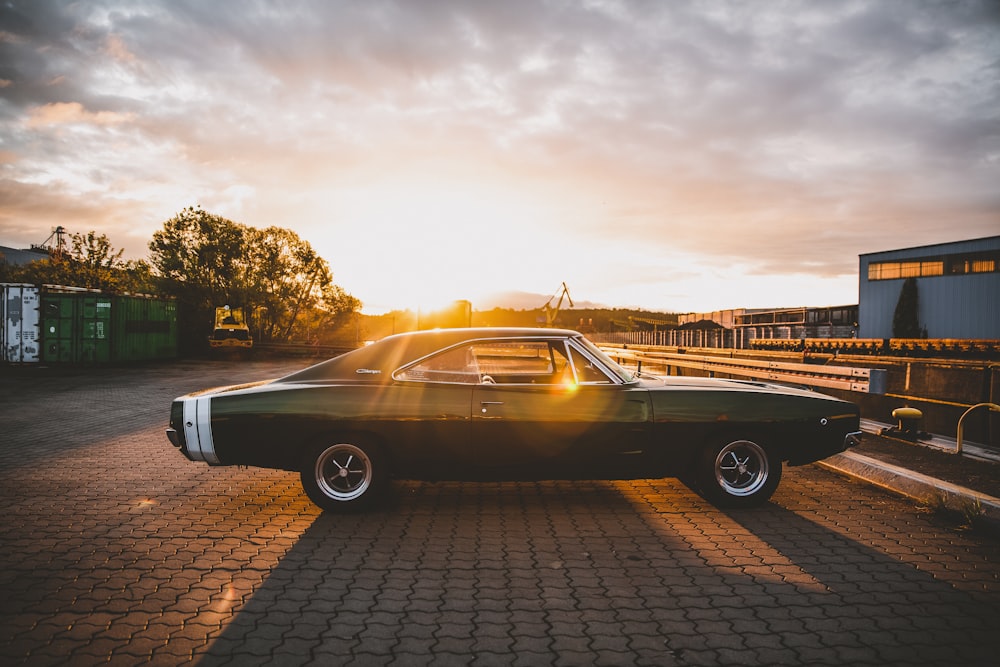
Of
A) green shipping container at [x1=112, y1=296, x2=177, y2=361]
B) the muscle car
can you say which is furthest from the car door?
green shipping container at [x1=112, y1=296, x2=177, y2=361]

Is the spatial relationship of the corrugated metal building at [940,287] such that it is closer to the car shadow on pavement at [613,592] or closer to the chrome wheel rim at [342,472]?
the car shadow on pavement at [613,592]

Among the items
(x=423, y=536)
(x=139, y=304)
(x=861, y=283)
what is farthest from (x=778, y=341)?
(x=423, y=536)

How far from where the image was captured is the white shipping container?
21.9 m

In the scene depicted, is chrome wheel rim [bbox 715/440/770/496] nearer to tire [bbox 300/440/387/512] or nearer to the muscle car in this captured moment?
the muscle car

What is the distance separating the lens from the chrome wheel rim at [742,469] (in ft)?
15.8

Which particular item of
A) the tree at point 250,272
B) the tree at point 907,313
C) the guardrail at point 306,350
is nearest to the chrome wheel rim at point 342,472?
the guardrail at point 306,350

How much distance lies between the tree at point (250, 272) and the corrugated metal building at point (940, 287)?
141ft

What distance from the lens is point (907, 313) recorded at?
4225 cm

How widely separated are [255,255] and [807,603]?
5047 centimetres

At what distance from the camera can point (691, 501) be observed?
5.13 metres

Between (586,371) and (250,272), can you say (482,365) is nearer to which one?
(586,371)

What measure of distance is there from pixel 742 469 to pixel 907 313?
4569cm

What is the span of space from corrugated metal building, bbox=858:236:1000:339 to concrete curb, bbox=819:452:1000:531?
137ft

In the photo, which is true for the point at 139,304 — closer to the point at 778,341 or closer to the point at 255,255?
the point at 255,255
